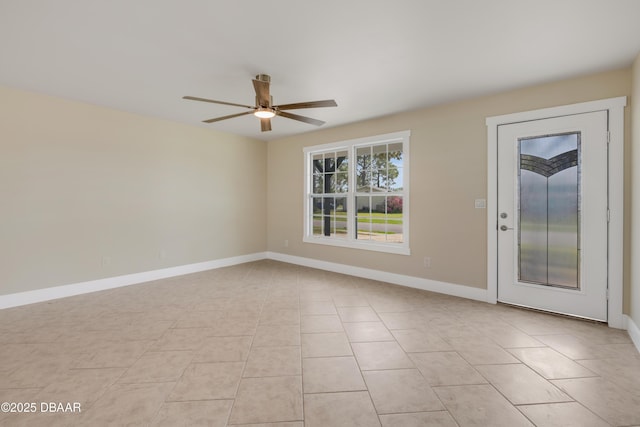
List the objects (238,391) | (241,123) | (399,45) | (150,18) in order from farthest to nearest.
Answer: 1. (241,123)
2. (399,45)
3. (150,18)
4. (238,391)

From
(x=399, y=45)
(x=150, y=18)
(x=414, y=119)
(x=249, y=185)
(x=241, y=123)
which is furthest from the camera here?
(x=249, y=185)

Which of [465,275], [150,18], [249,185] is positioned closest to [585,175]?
[465,275]

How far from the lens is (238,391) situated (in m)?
1.93

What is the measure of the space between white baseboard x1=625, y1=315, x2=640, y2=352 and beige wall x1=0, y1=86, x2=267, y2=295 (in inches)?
218

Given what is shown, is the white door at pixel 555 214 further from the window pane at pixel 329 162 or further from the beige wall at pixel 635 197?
the window pane at pixel 329 162

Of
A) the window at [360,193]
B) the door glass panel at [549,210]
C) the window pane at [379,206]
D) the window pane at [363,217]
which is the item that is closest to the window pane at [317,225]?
the window at [360,193]

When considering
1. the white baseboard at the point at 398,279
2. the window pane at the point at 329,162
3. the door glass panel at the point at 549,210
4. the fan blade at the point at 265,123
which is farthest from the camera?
the window pane at the point at 329,162

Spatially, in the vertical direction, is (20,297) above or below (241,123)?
below

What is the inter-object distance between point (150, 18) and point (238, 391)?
8.94ft

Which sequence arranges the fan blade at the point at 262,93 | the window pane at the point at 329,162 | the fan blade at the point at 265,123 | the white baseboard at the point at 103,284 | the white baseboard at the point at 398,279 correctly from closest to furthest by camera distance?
1. the fan blade at the point at 262,93
2. the fan blade at the point at 265,123
3. the white baseboard at the point at 103,284
4. the white baseboard at the point at 398,279
5. the window pane at the point at 329,162

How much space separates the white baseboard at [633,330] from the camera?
251cm

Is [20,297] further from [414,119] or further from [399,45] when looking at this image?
[414,119]

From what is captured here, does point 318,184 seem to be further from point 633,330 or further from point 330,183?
point 633,330

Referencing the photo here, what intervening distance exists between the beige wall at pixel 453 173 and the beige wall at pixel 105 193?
9.07ft
